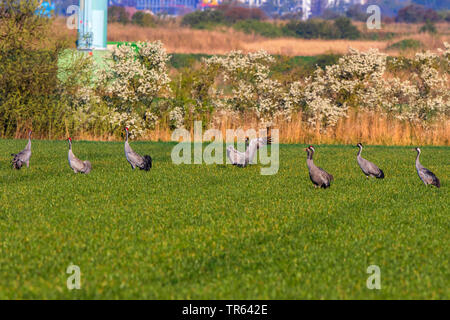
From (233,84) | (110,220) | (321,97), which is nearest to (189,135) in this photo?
(233,84)

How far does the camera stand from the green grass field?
20.5ft

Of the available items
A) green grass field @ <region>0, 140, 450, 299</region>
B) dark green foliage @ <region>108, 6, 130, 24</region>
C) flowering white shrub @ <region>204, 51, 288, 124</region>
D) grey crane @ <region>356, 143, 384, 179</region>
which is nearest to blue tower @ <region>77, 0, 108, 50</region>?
flowering white shrub @ <region>204, 51, 288, 124</region>

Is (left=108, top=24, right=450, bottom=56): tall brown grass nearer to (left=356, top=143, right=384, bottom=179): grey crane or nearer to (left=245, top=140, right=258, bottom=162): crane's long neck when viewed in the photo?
(left=245, top=140, right=258, bottom=162): crane's long neck

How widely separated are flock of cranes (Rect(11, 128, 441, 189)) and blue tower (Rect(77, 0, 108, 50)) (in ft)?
49.4

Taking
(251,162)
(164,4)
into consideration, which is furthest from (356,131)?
(164,4)

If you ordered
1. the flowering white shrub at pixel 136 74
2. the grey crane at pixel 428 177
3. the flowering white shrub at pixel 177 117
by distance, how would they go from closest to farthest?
the grey crane at pixel 428 177
the flowering white shrub at pixel 177 117
the flowering white shrub at pixel 136 74

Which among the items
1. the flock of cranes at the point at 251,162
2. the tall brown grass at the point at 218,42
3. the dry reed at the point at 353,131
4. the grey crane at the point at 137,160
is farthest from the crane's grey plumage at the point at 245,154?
the tall brown grass at the point at 218,42

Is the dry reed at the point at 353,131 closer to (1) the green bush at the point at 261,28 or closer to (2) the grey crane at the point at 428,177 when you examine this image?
(2) the grey crane at the point at 428,177

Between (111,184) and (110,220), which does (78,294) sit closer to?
(110,220)

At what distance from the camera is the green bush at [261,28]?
217ft

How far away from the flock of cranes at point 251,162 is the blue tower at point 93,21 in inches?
593

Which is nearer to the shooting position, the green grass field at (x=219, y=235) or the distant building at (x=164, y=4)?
the green grass field at (x=219, y=235)
